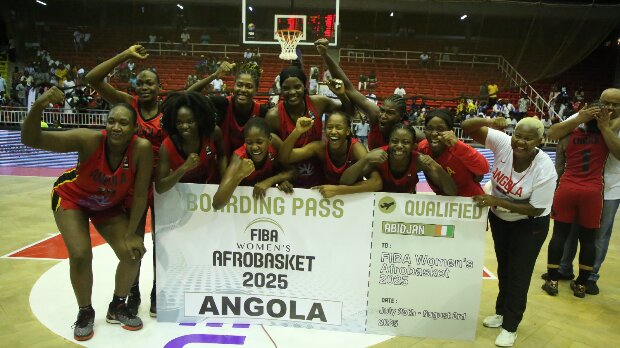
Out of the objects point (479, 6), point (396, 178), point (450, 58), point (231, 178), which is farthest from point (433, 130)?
point (450, 58)

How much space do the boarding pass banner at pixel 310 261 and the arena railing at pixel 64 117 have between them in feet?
35.6

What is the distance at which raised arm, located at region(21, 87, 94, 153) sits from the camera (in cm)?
267

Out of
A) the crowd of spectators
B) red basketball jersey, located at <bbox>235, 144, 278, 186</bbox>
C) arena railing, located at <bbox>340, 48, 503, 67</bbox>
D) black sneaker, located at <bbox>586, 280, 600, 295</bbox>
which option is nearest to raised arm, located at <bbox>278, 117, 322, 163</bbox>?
red basketball jersey, located at <bbox>235, 144, 278, 186</bbox>

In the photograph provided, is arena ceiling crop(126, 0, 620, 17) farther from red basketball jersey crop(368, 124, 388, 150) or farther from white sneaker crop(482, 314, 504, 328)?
white sneaker crop(482, 314, 504, 328)

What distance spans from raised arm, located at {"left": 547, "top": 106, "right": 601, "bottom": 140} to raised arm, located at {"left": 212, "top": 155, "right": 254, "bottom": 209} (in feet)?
8.62

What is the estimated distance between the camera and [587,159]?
4.12m

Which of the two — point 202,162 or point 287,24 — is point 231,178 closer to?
point 202,162

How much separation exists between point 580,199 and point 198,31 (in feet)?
61.0

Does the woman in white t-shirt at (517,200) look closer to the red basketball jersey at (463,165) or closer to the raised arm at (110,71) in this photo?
the red basketball jersey at (463,165)

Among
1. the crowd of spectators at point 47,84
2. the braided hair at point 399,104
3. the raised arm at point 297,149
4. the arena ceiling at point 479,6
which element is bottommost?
the raised arm at point 297,149

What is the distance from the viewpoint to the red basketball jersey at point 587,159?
161 inches

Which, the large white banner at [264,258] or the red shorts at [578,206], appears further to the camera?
the red shorts at [578,206]

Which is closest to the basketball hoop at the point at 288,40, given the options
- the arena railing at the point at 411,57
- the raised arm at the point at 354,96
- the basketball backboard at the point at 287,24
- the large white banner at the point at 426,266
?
the basketball backboard at the point at 287,24

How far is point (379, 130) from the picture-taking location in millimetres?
3877
